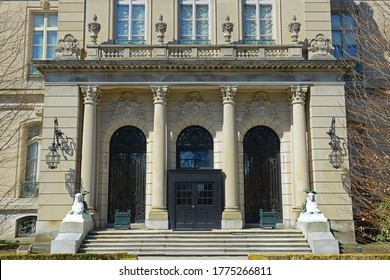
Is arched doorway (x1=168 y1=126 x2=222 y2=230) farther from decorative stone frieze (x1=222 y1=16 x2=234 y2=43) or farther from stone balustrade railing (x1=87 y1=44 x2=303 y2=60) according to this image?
decorative stone frieze (x1=222 y1=16 x2=234 y2=43)

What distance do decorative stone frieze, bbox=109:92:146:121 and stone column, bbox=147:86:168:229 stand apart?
142 cm

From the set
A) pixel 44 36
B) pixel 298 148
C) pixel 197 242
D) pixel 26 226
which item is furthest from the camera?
pixel 44 36

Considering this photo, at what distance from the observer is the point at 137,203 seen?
23.4 m

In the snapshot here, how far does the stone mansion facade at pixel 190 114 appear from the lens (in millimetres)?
22094

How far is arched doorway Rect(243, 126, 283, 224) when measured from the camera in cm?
2336

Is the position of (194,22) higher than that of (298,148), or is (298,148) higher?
(194,22)

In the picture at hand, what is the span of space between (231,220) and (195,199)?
2.19 m

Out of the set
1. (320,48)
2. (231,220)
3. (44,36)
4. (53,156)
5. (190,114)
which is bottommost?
(231,220)

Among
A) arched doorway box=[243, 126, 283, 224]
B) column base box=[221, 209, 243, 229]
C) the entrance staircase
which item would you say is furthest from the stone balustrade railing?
the entrance staircase

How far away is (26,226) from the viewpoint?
2555 cm

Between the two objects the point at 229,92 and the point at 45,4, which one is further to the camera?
the point at 45,4

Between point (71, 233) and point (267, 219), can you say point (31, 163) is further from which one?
point (267, 219)

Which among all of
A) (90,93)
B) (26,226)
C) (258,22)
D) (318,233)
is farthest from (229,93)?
(26,226)

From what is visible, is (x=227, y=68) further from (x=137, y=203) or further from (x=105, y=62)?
(x=137, y=203)
